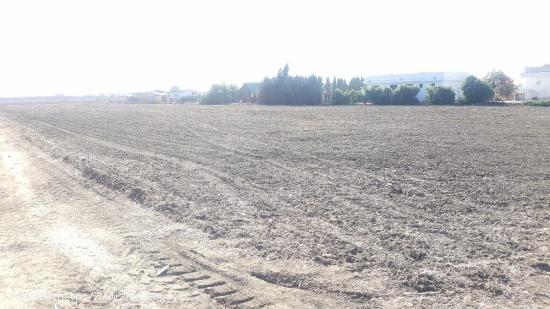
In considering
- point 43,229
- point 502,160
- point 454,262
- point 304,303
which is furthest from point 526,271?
point 502,160

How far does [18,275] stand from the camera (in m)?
5.61

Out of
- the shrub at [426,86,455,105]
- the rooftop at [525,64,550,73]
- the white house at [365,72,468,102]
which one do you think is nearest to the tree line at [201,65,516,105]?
the shrub at [426,86,455,105]

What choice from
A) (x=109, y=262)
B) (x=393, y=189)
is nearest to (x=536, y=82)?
(x=393, y=189)

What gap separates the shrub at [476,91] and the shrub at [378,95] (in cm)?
830

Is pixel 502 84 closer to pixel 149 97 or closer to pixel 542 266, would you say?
pixel 542 266

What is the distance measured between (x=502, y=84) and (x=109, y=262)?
59.8 m

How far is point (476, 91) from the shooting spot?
41438 mm

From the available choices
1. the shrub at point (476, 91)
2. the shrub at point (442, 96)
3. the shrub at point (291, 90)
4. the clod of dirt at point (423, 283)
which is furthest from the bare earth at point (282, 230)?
the shrub at point (291, 90)

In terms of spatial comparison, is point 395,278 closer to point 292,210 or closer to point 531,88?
point 292,210

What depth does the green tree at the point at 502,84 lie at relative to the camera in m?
55.3

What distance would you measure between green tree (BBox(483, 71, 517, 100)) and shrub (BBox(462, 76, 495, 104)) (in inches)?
477

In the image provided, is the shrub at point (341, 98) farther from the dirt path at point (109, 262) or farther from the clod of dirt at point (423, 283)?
the clod of dirt at point (423, 283)

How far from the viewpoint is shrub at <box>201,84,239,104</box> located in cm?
7588

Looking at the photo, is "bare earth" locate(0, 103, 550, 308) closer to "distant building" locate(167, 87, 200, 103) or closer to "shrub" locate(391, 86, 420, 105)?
"shrub" locate(391, 86, 420, 105)
